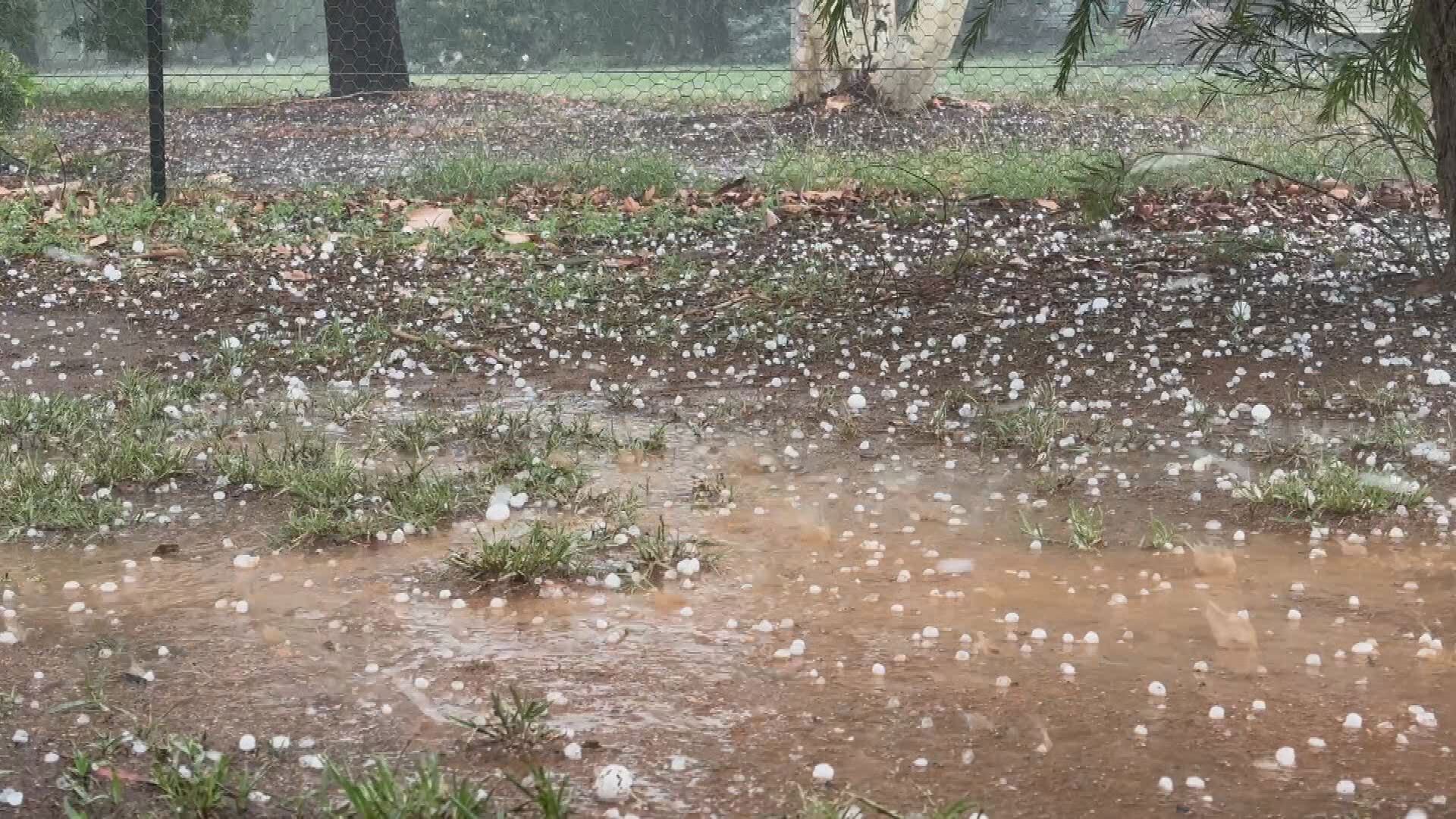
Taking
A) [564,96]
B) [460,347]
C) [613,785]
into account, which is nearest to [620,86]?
[564,96]

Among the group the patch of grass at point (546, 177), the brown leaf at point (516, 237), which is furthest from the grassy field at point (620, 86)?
the brown leaf at point (516, 237)

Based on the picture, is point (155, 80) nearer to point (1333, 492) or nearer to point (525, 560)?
point (525, 560)

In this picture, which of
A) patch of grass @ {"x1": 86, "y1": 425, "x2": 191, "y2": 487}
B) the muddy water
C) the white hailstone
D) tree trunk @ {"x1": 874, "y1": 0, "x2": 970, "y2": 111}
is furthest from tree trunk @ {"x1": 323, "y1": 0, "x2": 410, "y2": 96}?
the white hailstone

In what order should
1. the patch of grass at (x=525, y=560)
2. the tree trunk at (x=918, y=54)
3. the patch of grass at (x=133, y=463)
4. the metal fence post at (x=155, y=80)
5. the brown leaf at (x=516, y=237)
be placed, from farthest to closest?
the tree trunk at (x=918, y=54) → the metal fence post at (x=155, y=80) → the brown leaf at (x=516, y=237) → the patch of grass at (x=133, y=463) → the patch of grass at (x=525, y=560)

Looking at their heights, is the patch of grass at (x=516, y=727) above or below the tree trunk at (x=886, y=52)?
below

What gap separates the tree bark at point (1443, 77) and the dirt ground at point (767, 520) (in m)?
0.47

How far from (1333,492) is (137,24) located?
10.8 m

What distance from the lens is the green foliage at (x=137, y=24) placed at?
11.2m

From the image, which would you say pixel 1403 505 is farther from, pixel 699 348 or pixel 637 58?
pixel 637 58

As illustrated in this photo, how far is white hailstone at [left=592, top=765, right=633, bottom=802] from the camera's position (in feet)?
6.61

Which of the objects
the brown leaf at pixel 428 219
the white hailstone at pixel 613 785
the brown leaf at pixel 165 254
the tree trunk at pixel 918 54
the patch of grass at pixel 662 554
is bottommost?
the white hailstone at pixel 613 785

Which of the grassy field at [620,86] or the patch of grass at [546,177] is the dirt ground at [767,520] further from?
the grassy field at [620,86]

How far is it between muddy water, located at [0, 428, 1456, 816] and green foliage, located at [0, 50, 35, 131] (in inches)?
222

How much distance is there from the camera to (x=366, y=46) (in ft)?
37.1
